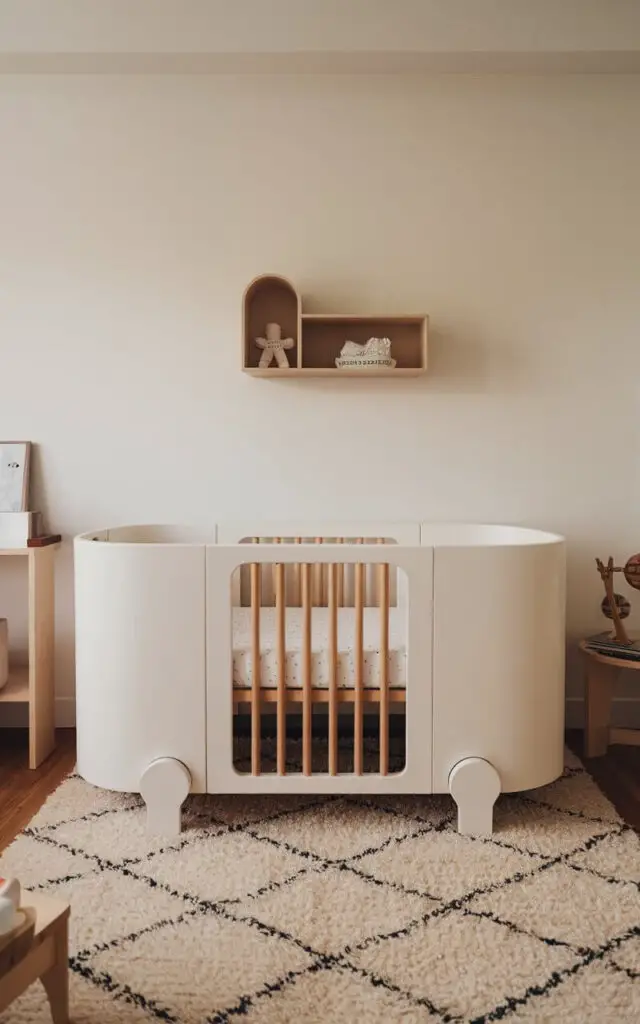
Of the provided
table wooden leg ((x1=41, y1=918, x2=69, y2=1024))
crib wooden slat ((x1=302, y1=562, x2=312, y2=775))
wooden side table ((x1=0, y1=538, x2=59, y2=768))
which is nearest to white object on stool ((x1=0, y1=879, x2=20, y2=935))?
table wooden leg ((x1=41, y1=918, x2=69, y2=1024))

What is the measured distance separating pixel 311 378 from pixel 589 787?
4.94 ft

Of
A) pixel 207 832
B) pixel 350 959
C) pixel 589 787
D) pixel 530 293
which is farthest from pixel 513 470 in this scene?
pixel 350 959

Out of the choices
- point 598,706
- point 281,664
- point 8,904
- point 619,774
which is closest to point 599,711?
point 598,706

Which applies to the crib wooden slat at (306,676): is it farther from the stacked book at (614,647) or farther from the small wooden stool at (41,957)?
the stacked book at (614,647)

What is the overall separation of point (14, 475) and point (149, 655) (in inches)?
40.5

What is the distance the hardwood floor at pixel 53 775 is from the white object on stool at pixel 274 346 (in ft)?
4.54

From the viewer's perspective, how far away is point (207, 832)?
1.81m

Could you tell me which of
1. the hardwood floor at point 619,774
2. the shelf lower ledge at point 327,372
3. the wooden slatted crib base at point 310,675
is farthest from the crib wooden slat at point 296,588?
the hardwood floor at point 619,774

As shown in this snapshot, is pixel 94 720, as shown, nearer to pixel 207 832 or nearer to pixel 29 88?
pixel 207 832

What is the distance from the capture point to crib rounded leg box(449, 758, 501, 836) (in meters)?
1.78

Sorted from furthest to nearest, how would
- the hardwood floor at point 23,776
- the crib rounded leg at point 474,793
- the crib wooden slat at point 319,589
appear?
the crib wooden slat at point 319,589, the hardwood floor at point 23,776, the crib rounded leg at point 474,793

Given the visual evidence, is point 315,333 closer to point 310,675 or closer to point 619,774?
point 310,675

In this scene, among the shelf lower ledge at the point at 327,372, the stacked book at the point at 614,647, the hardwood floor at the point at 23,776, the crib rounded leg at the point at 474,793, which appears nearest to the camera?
the crib rounded leg at the point at 474,793

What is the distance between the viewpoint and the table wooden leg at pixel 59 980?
1133mm
